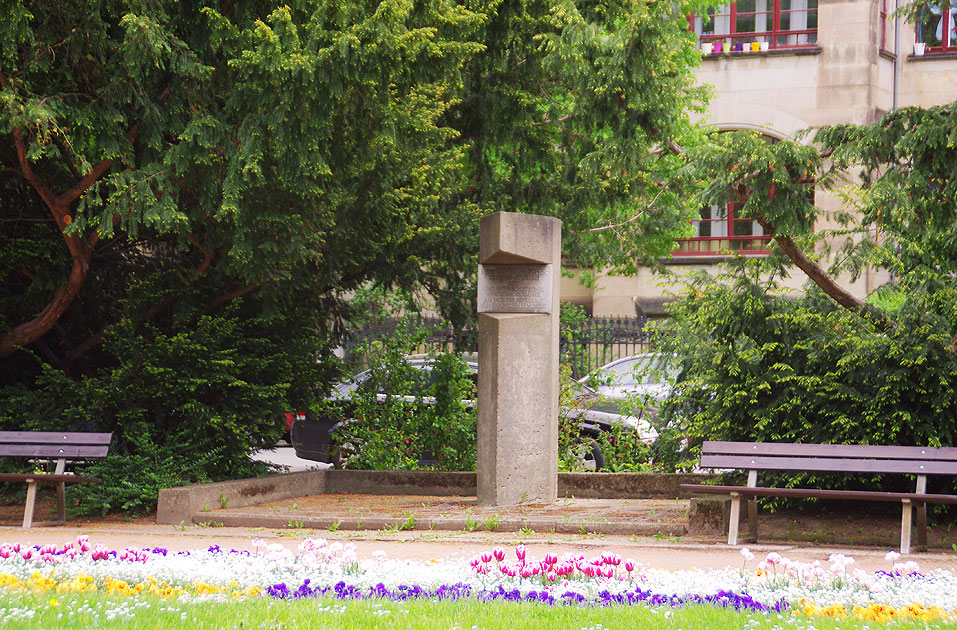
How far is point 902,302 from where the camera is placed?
8.93 m

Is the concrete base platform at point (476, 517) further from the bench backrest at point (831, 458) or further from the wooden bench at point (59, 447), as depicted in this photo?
the wooden bench at point (59, 447)

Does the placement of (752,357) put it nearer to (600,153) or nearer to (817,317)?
(817,317)

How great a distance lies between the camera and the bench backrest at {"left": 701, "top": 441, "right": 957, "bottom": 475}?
7.54 m

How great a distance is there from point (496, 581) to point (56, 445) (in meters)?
5.29

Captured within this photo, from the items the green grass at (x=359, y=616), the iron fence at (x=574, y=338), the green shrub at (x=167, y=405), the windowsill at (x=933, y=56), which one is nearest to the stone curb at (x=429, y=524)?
the green shrub at (x=167, y=405)

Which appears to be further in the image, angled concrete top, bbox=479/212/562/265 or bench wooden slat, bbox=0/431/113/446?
angled concrete top, bbox=479/212/562/265

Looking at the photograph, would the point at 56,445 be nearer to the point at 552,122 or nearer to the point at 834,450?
the point at 834,450

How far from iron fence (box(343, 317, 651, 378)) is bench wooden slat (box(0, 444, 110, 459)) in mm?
4249

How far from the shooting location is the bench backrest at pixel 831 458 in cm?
754

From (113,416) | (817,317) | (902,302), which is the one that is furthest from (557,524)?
(113,416)

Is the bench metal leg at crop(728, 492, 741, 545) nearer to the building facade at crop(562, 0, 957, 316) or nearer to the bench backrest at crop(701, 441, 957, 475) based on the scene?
the bench backrest at crop(701, 441, 957, 475)

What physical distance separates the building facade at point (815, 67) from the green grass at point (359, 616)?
78.7 ft

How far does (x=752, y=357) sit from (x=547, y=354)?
6.66 feet

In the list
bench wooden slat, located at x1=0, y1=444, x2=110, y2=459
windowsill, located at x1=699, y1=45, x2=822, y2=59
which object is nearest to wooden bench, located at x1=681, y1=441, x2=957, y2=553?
bench wooden slat, located at x1=0, y1=444, x2=110, y2=459
